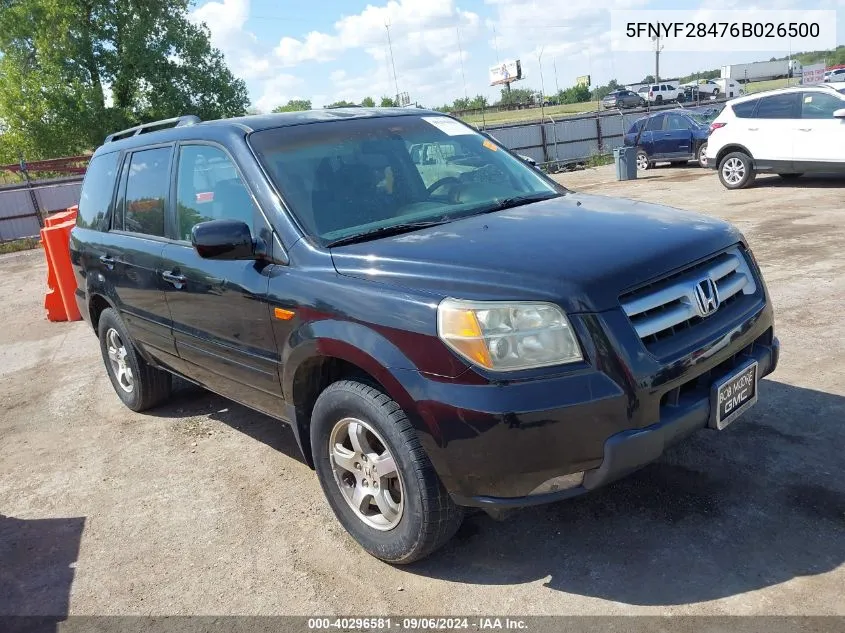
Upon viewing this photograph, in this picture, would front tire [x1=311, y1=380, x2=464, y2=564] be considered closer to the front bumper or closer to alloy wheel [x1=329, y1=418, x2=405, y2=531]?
alloy wheel [x1=329, y1=418, x2=405, y2=531]

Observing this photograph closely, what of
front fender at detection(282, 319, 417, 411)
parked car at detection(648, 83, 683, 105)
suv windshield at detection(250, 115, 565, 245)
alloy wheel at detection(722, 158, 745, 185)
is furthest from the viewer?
parked car at detection(648, 83, 683, 105)

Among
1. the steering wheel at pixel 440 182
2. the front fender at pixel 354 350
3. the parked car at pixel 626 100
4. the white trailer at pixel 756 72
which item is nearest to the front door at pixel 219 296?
the front fender at pixel 354 350

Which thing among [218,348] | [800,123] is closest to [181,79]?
[800,123]

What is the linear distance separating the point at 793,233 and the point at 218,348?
7961 mm

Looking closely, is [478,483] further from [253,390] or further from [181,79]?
[181,79]

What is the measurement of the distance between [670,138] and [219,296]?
17972mm

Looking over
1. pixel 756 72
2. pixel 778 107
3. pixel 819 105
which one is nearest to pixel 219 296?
pixel 819 105

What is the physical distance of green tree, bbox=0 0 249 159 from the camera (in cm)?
3706

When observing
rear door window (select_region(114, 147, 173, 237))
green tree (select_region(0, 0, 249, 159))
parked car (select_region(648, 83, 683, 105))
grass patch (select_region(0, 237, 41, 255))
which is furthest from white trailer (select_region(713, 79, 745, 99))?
rear door window (select_region(114, 147, 173, 237))

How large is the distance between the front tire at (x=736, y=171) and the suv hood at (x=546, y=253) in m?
11.1

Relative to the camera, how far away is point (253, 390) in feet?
12.4

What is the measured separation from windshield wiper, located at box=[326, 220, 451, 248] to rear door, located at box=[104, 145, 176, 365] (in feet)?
4.95

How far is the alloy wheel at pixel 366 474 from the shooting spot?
2.99 metres

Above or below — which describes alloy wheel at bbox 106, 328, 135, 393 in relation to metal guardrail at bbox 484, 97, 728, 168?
below
